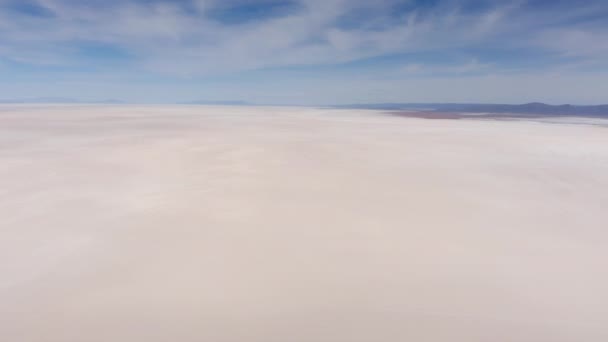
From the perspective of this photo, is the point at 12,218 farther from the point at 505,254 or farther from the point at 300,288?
the point at 505,254

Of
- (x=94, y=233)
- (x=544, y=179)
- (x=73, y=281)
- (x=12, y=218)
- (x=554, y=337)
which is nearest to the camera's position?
(x=554, y=337)

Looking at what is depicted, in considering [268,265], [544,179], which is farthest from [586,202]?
[268,265]

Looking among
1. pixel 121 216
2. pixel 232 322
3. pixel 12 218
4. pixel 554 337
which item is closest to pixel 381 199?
pixel 554 337

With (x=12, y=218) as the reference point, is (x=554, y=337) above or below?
below

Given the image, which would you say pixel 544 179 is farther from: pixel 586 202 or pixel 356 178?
pixel 356 178

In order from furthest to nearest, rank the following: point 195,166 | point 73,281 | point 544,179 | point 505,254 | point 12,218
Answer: point 195,166
point 544,179
point 12,218
point 505,254
point 73,281

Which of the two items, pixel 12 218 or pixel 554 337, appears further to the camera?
pixel 12 218
